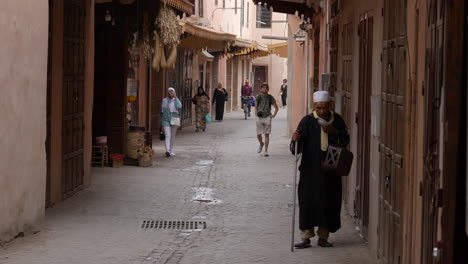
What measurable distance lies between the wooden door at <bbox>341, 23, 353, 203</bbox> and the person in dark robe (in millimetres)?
2225

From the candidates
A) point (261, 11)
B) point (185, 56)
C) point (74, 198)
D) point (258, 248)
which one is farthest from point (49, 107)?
point (261, 11)

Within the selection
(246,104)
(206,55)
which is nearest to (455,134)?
(206,55)

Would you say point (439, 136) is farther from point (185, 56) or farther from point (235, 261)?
point (185, 56)

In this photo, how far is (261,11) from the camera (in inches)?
2741

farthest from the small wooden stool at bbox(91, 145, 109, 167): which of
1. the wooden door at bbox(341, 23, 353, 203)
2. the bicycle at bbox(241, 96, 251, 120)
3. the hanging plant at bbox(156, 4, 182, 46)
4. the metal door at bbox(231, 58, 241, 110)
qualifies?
the metal door at bbox(231, 58, 241, 110)

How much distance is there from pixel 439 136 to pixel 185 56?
30638 mm

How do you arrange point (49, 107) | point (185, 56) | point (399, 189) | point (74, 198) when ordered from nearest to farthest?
point (399, 189), point (49, 107), point (74, 198), point (185, 56)

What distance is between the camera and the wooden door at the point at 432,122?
21.2 feet

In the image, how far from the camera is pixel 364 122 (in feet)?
38.7

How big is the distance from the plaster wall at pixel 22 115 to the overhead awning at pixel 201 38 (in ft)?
51.1

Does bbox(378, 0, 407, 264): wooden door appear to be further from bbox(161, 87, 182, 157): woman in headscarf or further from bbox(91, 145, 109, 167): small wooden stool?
bbox(161, 87, 182, 157): woman in headscarf

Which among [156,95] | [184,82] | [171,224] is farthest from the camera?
[184,82]

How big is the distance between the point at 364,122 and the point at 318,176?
129 cm

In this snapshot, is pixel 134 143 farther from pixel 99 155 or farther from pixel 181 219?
pixel 181 219
